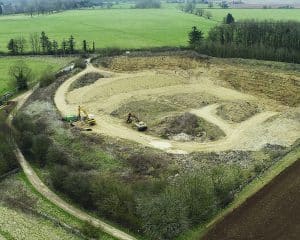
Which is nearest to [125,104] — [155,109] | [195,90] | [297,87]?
[155,109]

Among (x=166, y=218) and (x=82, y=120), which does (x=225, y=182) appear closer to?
(x=166, y=218)

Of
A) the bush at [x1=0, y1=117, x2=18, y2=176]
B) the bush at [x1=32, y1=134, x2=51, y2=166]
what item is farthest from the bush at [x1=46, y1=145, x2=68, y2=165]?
the bush at [x1=0, y1=117, x2=18, y2=176]

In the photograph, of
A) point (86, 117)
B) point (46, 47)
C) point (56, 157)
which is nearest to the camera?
point (56, 157)

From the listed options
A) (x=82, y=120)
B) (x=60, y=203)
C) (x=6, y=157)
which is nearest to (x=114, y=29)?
(x=82, y=120)

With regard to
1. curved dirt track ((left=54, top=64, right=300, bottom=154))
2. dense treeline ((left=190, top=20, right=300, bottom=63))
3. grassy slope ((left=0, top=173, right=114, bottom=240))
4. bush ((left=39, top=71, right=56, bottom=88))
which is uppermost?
dense treeline ((left=190, top=20, right=300, bottom=63))

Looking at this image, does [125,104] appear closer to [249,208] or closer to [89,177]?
[89,177]

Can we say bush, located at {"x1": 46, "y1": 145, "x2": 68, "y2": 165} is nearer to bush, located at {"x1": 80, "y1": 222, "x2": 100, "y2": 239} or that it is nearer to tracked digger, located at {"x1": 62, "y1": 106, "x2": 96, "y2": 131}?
tracked digger, located at {"x1": 62, "y1": 106, "x2": 96, "y2": 131}

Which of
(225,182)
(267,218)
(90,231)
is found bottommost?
(90,231)
